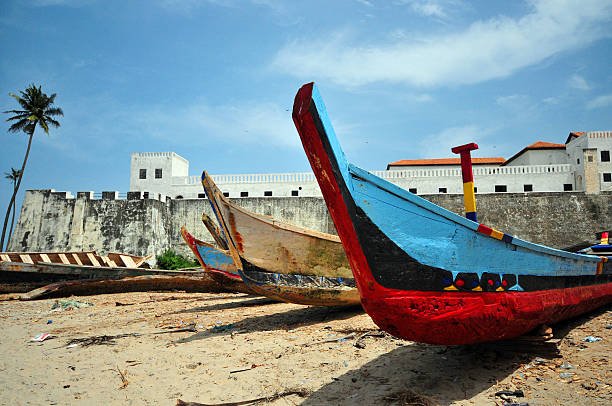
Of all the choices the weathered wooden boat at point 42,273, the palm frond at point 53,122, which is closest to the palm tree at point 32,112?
the palm frond at point 53,122

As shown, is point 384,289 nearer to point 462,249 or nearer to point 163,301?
point 462,249

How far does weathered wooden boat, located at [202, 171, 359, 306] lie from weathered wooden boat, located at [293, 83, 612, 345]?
312cm

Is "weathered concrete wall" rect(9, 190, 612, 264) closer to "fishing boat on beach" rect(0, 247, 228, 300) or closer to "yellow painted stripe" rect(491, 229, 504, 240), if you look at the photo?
"fishing boat on beach" rect(0, 247, 228, 300)

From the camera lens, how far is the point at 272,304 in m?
7.89

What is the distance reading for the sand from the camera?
2.77m

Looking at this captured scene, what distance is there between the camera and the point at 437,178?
2273cm

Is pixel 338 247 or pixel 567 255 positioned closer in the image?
pixel 567 255

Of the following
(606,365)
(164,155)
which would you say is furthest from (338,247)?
(164,155)

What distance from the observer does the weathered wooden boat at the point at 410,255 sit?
2.44 metres

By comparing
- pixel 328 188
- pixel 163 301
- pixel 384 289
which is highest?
pixel 328 188

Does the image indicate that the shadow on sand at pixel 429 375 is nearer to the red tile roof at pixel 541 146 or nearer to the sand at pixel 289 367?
the sand at pixel 289 367

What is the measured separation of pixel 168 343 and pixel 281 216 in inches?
602

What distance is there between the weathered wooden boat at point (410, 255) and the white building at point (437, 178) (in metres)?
18.4

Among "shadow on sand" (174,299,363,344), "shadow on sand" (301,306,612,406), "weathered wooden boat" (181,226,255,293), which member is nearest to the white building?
"weathered wooden boat" (181,226,255,293)
